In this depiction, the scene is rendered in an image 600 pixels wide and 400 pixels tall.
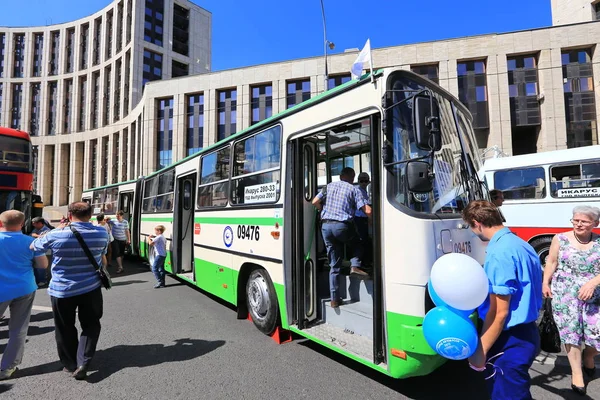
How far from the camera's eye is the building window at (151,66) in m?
46.4

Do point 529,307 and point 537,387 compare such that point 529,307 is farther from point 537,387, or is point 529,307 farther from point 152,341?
point 152,341

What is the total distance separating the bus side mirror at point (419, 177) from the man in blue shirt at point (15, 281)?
391 cm

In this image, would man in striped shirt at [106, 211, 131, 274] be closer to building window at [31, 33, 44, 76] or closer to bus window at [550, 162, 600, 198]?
bus window at [550, 162, 600, 198]

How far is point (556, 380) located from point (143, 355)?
180 inches

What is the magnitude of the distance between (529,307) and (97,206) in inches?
676

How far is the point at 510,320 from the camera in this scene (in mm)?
2072

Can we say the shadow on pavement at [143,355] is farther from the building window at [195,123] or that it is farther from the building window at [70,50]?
the building window at [70,50]

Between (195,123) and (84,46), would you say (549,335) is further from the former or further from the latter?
(84,46)

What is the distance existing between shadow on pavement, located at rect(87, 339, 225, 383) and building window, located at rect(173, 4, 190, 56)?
55.9 meters

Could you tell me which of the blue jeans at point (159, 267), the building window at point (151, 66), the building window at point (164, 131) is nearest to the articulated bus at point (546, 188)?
the blue jeans at point (159, 267)

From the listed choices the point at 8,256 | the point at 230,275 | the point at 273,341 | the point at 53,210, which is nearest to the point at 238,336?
the point at 273,341

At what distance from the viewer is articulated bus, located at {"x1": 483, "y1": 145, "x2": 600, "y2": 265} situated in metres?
7.68

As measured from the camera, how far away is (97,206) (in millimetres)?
15461

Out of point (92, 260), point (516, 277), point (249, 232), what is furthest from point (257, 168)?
point (516, 277)
